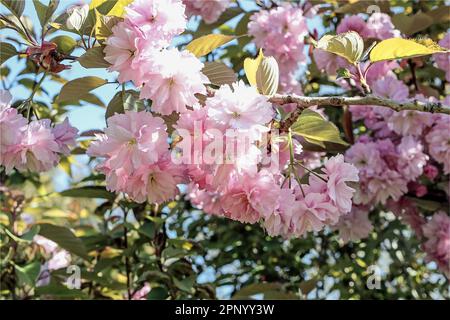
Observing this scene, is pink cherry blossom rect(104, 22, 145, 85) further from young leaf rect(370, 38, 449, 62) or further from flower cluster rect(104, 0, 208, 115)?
young leaf rect(370, 38, 449, 62)

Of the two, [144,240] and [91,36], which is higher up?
[91,36]

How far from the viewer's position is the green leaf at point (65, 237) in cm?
179

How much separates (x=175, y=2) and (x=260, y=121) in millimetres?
267

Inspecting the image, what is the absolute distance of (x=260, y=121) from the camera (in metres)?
1.03

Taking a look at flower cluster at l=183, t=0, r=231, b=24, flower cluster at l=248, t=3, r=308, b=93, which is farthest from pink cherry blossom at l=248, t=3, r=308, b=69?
flower cluster at l=183, t=0, r=231, b=24

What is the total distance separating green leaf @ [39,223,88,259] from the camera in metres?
1.79

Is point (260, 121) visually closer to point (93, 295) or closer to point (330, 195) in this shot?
point (330, 195)

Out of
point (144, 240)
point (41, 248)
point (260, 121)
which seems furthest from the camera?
point (41, 248)

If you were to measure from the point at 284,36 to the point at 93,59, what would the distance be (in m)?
0.92

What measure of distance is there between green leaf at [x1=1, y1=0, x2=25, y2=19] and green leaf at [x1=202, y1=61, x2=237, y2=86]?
41 cm

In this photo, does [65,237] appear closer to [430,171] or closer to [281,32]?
[281,32]

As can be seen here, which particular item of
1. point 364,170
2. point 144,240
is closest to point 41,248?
point 144,240

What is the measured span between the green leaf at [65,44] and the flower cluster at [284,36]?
779 mm

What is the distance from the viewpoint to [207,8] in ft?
6.58
